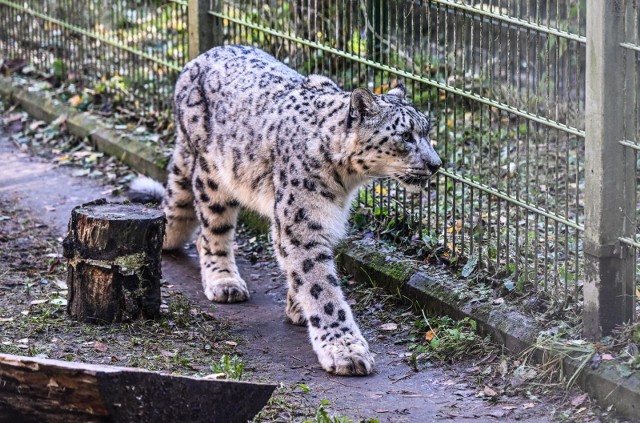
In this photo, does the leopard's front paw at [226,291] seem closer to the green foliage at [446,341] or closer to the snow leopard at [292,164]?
the snow leopard at [292,164]

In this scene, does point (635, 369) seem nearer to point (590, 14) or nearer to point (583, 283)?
point (583, 283)

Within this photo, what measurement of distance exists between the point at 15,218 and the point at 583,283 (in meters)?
4.18

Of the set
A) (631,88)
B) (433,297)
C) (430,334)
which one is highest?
(631,88)

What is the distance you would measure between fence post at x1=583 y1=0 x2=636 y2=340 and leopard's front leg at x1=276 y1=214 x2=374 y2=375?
1.08 m

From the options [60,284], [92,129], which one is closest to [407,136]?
[60,284]

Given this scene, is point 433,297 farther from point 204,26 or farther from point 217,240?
point 204,26

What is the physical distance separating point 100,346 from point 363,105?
1.67 m

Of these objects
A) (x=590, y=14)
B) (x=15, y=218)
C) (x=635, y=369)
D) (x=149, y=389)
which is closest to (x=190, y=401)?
(x=149, y=389)

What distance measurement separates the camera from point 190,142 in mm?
6770

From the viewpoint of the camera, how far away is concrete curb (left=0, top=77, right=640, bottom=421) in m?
4.72

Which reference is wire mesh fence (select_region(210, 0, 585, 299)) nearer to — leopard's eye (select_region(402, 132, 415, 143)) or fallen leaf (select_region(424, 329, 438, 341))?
leopard's eye (select_region(402, 132, 415, 143))

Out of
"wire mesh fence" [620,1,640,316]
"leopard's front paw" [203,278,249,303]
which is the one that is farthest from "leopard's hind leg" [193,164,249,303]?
"wire mesh fence" [620,1,640,316]

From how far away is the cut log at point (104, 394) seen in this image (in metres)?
3.91

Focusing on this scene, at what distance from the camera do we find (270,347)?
5.84m
